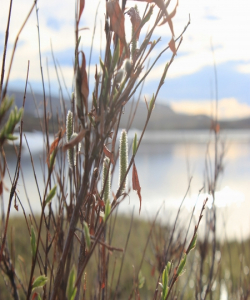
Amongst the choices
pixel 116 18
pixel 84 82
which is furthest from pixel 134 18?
pixel 84 82

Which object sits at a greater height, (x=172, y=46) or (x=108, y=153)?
(x=172, y=46)

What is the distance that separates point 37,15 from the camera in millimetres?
790

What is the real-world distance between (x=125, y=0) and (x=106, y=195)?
383mm

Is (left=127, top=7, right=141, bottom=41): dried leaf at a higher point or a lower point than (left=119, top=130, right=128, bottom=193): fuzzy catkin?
higher

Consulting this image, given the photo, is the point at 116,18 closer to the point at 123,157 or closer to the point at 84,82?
the point at 84,82

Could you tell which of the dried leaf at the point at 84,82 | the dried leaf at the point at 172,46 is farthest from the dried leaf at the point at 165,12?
the dried leaf at the point at 84,82

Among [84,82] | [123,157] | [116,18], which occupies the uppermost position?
[116,18]

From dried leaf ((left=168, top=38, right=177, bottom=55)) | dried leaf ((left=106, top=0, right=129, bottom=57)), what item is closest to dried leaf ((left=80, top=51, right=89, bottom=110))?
dried leaf ((left=106, top=0, right=129, bottom=57))

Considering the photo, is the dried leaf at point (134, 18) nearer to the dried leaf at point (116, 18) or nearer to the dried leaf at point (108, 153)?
the dried leaf at point (116, 18)

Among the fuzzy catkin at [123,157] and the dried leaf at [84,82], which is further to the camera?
the fuzzy catkin at [123,157]

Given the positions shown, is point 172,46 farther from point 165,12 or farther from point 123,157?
point 123,157

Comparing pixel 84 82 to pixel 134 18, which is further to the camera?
pixel 134 18

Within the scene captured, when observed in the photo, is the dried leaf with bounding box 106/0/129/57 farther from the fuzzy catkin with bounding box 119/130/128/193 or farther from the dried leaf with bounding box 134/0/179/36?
the fuzzy catkin with bounding box 119/130/128/193

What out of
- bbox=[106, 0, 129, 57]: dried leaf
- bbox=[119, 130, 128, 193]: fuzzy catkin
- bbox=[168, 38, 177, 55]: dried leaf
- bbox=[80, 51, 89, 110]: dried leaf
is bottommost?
bbox=[119, 130, 128, 193]: fuzzy catkin
